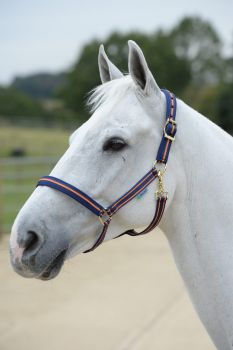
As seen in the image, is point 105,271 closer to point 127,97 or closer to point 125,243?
point 125,243

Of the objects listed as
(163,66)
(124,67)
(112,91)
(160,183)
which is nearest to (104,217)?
(160,183)

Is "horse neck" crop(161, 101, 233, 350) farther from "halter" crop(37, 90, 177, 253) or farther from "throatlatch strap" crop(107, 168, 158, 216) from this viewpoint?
"throatlatch strap" crop(107, 168, 158, 216)

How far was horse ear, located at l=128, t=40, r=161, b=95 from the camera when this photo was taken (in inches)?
62.7

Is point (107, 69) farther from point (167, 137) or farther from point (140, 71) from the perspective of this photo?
point (167, 137)

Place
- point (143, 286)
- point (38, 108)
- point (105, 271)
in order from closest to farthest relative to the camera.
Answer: point (143, 286)
point (105, 271)
point (38, 108)

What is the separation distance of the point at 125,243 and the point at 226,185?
504 centimetres

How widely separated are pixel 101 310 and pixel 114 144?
289cm

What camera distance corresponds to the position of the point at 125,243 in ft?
21.9

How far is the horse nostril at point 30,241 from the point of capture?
1521 mm

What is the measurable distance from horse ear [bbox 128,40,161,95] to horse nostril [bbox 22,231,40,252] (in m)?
0.73

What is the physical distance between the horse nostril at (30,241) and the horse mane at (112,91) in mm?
632

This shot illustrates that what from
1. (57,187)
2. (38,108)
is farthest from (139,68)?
(38,108)

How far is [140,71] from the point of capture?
167 centimetres

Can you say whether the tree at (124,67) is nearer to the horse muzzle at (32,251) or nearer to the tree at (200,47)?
the tree at (200,47)
